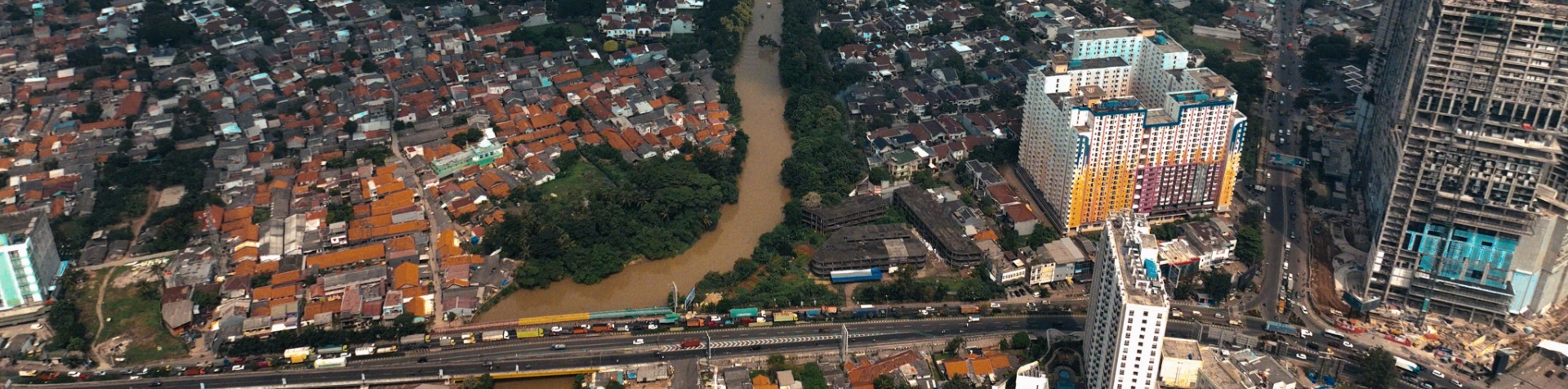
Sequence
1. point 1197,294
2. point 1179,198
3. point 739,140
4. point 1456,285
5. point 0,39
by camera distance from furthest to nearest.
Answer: point 0,39 → point 739,140 → point 1179,198 → point 1197,294 → point 1456,285

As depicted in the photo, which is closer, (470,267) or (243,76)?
(470,267)

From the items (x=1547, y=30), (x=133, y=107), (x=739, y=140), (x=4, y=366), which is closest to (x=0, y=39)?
(x=133, y=107)

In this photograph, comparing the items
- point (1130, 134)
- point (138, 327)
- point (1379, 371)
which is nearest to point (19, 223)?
point (138, 327)

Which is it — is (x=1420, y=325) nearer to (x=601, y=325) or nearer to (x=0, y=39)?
(x=601, y=325)

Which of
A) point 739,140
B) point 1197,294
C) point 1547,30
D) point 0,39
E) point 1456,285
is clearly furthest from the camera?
point 0,39

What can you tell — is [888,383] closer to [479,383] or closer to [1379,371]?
[479,383]

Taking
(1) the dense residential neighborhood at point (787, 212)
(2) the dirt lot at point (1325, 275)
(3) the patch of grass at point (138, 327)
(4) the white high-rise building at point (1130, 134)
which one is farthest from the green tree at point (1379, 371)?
(3) the patch of grass at point (138, 327)

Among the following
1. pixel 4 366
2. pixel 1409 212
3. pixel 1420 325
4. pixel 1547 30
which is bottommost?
pixel 4 366
